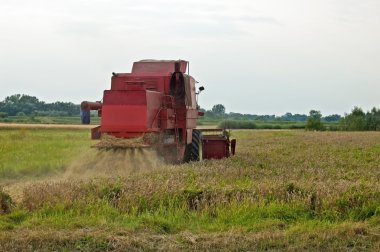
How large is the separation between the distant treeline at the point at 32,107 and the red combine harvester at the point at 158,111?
65.3 meters

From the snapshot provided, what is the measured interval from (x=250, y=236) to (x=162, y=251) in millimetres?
1224

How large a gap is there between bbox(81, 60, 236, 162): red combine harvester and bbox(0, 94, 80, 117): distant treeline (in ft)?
214

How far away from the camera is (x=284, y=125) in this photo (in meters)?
87.4

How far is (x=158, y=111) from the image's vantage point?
51.6ft

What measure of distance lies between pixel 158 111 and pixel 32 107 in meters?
74.0

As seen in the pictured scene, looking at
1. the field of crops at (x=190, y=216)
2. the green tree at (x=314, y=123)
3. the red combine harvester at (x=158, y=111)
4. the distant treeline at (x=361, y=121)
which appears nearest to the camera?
the field of crops at (x=190, y=216)

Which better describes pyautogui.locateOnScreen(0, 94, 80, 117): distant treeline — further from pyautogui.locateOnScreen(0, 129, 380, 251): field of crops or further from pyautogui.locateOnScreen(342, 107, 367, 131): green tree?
pyautogui.locateOnScreen(0, 129, 380, 251): field of crops

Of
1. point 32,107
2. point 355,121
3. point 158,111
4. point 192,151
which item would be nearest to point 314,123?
point 355,121

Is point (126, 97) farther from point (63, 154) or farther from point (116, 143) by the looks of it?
point (63, 154)

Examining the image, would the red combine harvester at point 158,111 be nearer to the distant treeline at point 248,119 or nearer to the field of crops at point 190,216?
the field of crops at point 190,216

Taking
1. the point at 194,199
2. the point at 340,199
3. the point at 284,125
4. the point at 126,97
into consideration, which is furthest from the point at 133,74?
the point at 284,125

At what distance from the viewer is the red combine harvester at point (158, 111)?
Answer: 586 inches

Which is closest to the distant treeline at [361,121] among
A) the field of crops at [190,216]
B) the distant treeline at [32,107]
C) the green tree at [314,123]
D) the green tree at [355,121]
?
the green tree at [355,121]

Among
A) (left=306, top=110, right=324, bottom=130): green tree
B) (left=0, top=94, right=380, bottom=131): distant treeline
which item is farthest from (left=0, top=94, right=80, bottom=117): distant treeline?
(left=306, top=110, right=324, bottom=130): green tree
